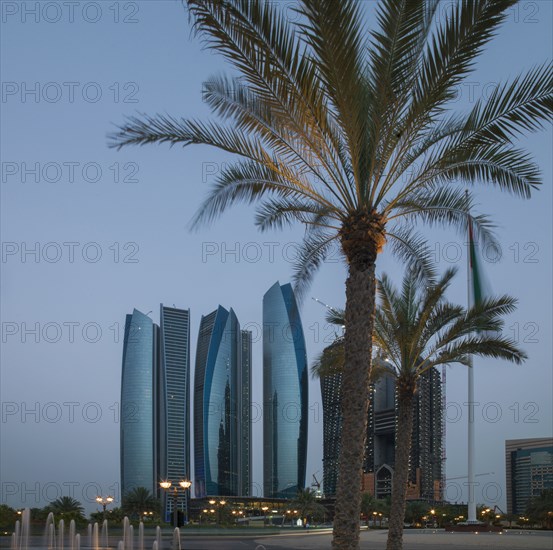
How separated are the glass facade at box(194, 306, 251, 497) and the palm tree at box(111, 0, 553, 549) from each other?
369ft

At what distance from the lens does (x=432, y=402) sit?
14225cm

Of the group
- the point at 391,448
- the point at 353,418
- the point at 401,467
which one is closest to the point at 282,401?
the point at 391,448

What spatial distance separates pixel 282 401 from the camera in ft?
424

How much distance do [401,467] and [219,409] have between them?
111 metres

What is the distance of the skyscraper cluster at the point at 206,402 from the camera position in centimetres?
12588

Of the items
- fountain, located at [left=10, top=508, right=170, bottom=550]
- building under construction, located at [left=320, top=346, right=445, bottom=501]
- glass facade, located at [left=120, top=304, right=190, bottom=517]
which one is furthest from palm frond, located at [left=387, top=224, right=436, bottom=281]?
building under construction, located at [left=320, top=346, right=445, bottom=501]

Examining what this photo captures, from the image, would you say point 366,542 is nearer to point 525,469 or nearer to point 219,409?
point 219,409

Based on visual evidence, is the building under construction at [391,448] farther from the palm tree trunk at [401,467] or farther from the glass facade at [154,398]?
the palm tree trunk at [401,467]

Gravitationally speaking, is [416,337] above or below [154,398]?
above

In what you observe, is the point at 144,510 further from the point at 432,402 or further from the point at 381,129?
the point at 432,402

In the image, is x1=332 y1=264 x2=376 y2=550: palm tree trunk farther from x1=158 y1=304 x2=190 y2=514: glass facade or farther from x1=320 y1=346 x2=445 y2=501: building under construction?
x1=320 y1=346 x2=445 y2=501: building under construction

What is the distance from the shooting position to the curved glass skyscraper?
127 m

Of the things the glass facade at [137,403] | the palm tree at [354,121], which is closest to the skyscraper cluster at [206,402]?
the glass facade at [137,403]

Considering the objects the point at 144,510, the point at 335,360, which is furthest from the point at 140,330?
the point at 335,360
